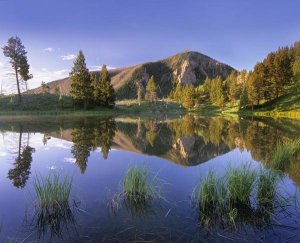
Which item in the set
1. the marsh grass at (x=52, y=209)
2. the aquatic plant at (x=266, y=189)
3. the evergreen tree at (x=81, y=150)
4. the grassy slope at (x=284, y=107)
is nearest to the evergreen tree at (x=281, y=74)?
the grassy slope at (x=284, y=107)

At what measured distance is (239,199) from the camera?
26.1ft

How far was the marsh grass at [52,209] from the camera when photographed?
674 centimetres

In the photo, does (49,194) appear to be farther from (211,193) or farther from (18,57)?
(18,57)

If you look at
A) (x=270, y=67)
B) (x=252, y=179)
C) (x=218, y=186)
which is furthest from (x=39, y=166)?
(x=270, y=67)

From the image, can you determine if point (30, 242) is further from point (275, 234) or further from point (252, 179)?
point (252, 179)

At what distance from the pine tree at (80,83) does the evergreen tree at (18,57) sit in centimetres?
1063

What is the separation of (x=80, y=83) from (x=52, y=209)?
57872 mm

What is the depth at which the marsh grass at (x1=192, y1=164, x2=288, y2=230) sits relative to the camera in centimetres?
724

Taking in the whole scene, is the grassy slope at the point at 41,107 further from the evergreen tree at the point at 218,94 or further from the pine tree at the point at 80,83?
the evergreen tree at the point at 218,94

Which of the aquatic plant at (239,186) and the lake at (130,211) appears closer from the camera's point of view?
the lake at (130,211)

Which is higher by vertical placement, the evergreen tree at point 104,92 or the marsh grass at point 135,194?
the evergreen tree at point 104,92

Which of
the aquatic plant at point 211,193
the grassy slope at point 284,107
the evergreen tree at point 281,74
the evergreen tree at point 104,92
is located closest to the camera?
the aquatic plant at point 211,193

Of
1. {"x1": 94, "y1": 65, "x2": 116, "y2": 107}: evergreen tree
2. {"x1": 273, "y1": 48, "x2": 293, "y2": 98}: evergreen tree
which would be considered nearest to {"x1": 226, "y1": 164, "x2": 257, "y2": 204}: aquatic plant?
{"x1": 94, "y1": 65, "x2": 116, "y2": 107}: evergreen tree

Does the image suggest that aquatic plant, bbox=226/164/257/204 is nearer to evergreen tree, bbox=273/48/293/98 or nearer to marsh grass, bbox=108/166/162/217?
marsh grass, bbox=108/166/162/217
